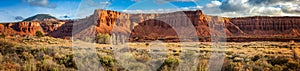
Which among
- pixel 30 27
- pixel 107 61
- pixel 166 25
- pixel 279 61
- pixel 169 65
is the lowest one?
pixel 166 25

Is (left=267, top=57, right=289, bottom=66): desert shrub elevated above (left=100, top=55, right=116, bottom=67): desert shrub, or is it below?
below

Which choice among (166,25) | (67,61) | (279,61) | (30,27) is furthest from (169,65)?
(30,27)

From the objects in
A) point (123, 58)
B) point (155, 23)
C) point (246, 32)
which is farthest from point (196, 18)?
point (123, 58)

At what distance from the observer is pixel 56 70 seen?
945cm

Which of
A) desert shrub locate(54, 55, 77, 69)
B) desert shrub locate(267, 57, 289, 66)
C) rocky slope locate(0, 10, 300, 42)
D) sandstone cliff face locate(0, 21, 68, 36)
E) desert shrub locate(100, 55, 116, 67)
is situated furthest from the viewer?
sandstone cliff face locate(0, 21, 68, 36)

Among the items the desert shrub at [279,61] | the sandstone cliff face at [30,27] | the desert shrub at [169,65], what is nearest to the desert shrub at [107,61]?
the desert shrub at [169,65]

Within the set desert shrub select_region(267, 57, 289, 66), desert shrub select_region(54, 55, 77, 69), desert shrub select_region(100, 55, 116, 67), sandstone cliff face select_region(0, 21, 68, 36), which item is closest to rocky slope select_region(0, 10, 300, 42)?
sandstone cliff face select_region(0, 21, 68, 36)

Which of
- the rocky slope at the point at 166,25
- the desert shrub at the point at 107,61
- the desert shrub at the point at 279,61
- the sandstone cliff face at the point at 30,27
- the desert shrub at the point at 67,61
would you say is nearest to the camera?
the desert shrub at the point at 67,61

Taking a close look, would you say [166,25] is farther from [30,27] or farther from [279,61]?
[279,61]

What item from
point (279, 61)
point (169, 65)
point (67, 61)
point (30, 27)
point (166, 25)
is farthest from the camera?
point (30, 27)

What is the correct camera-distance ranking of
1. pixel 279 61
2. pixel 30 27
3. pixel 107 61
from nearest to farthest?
pixel 107 61 < pixel 279 61 < pixel 30 27

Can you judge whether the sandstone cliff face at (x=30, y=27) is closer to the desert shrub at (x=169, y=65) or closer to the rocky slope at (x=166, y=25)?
the rocky slope at (x=166, y=25)

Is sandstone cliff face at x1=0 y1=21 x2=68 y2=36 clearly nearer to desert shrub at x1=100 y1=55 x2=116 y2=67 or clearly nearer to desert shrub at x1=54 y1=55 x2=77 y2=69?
desert shrub at x1=54 y1=55 x2=77 y2=69

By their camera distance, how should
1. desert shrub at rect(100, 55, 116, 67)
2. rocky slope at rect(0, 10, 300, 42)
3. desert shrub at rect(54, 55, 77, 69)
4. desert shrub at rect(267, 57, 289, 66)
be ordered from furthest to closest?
rocky slope at rect(0, 10, 300, 42)
desert shrub at rect(267, 57, 289, 66)
desert shrub at rect(100, 55, 116, 67)
desert shrub at rect(54, 55, 77, 69)
